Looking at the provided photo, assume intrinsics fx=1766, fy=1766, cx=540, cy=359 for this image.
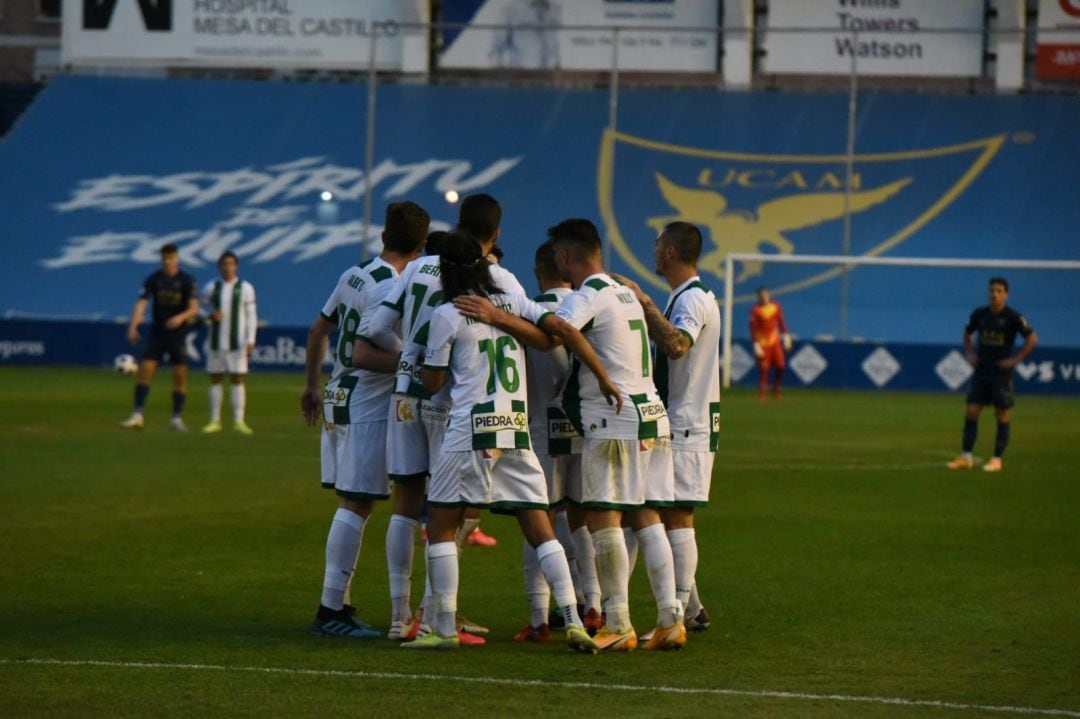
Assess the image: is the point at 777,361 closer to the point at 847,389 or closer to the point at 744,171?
the point at 847,389

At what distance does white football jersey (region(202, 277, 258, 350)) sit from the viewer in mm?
22844

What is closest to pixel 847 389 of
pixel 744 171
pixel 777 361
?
pixel 777 361

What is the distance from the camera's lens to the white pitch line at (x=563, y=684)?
7.41 metres

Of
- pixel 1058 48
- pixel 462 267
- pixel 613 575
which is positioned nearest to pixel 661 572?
pixel 613 575

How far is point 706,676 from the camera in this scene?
A: 26.3 feet

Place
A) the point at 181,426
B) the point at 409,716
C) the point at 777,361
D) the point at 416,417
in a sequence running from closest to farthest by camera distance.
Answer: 1. the point at 409,716
2. the point at 416,417
3. the point at 181,426
4. the point at 777,361

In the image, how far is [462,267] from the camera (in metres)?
8.44

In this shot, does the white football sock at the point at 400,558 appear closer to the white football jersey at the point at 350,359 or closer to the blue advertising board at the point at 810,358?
the white football jersey at the point at 350,359

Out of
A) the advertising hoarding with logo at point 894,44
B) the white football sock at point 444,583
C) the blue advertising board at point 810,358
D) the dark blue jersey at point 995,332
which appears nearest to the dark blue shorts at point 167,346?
the dark blue jersey at point 995,332

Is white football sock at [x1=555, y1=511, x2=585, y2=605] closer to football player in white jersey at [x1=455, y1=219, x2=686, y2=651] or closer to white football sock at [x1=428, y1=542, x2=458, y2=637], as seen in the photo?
football player in white jersey at [x1=455, y1=219, x2=686, y2=651]

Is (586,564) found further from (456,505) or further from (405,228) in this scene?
(405,228)

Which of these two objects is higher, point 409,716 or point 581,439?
point 581,439

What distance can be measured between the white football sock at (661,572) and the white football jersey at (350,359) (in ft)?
4.88

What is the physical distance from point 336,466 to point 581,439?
133cm
